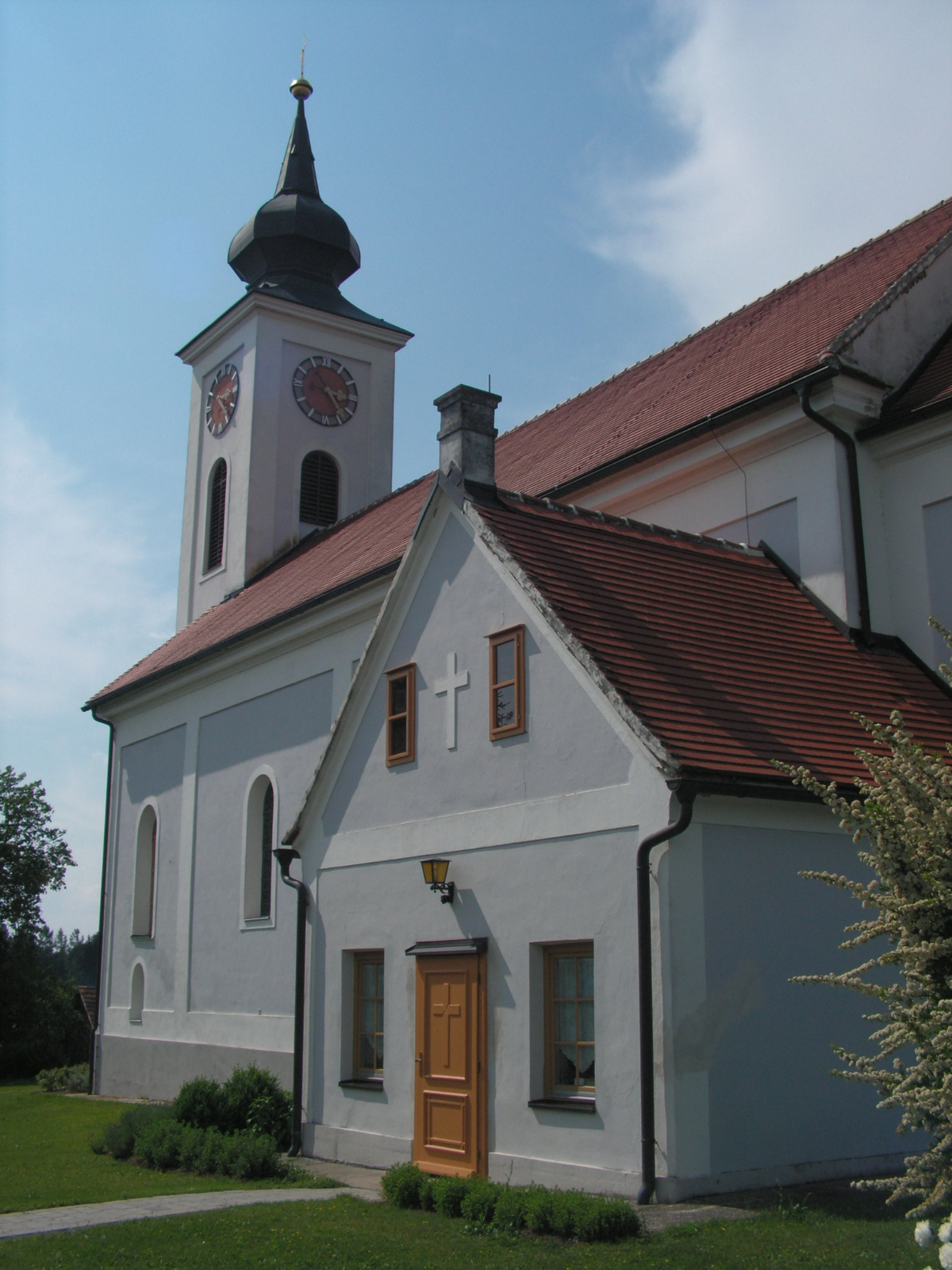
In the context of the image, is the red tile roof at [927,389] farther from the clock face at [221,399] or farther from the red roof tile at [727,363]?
the clock face at [221,399]

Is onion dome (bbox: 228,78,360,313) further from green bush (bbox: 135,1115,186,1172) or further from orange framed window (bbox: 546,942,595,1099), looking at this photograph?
orange framed window (bbox: 546,942,595,1099)

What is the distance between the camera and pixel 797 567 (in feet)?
52.0

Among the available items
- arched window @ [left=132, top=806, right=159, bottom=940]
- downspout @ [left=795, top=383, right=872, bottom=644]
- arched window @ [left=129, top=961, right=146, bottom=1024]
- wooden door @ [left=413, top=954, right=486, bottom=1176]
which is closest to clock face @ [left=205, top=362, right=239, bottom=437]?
arched window @ [left=132, top=806, right=159, bottom=940]

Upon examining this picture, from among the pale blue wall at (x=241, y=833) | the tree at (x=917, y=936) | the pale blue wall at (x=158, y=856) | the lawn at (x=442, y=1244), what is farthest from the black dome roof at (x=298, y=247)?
the tree at (x=917, y=936)

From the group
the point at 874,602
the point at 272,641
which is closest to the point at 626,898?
the point at 874,602

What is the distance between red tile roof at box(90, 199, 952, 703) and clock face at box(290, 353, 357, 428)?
424 cm

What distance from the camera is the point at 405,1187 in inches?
425

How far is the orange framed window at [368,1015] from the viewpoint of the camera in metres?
14.0

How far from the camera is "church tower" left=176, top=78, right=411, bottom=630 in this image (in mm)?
29547

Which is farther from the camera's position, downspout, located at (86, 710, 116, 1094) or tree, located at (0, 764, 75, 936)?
tree, located at (0, 764, 75, 936)

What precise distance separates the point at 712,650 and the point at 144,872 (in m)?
17.3

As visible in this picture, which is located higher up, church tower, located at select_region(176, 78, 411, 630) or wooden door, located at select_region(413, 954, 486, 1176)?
church tower, located at select_region(176, 78, 411, 630)

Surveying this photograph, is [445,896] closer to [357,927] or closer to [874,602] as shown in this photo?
[357,927]

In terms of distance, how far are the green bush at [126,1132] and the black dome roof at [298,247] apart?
20.2 metres
